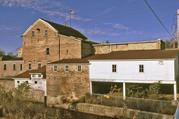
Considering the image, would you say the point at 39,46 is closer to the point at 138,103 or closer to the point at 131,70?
the point at 131,70

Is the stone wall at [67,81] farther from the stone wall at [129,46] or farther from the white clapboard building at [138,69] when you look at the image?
the stone wall at [129,46]

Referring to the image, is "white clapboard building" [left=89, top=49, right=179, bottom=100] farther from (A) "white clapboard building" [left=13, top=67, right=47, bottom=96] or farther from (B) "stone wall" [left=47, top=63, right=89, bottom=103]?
(A) "white clapboard building" [left=13, top=67, right=47, bottom=96]

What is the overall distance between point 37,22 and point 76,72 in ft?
43.5

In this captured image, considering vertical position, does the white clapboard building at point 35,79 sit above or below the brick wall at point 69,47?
below

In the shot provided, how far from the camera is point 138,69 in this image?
33.4 meters

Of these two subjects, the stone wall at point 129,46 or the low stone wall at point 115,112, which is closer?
the low stone wall at point 115,112

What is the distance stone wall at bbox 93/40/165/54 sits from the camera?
42.0 metres

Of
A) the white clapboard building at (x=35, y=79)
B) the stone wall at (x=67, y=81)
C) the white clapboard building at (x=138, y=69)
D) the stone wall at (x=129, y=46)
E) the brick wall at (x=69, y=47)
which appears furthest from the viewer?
the brick wall at (x=69, y=47)

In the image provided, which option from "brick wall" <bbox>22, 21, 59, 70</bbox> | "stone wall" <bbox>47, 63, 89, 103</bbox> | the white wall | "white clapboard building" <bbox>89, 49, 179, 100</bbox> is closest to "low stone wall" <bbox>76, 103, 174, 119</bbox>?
"white clapboard building" <bbox>89, 49, 179, 100</bbox>

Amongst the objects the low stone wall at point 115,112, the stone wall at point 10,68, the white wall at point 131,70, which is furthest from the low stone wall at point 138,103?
the stone wall at point 10,68

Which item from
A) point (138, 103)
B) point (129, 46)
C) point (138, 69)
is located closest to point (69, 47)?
point (129, 46)

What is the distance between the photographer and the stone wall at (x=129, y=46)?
4200cm

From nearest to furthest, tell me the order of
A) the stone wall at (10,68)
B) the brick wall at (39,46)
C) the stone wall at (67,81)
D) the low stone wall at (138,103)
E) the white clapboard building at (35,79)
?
1. the low stone wall at (138,103)
2. the stone wall at (67,81)
3. the white clapboard building at (35,79)
4. the brick wall at (39,46)
5. the stone wall at (10,68)

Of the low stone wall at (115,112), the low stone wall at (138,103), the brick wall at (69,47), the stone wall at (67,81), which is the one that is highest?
the brick wall at (69,47)
